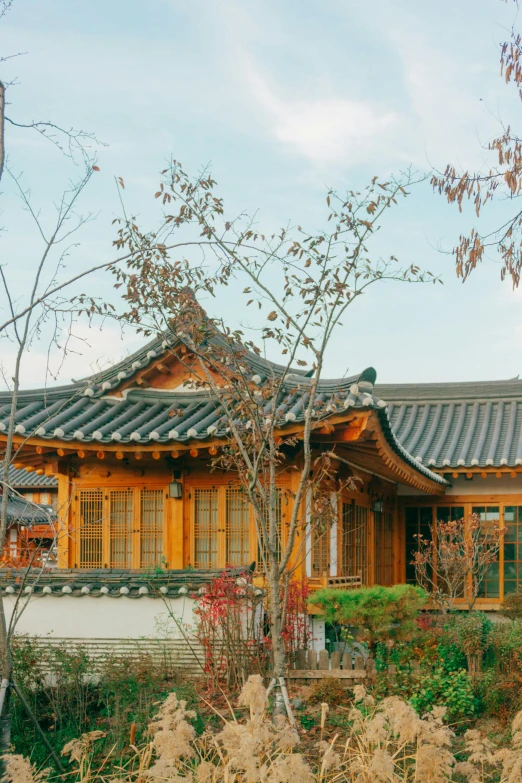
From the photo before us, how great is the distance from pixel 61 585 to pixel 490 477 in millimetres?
9106

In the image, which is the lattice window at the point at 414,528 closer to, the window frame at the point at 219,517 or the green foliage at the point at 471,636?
the window frame at the point at 219,517

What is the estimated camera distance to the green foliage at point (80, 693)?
905cm

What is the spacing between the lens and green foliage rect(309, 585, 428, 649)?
968 cm

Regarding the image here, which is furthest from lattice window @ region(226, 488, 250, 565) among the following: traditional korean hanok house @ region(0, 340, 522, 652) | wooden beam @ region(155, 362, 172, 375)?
wooden beam @ region(155, 362, 172, 375)

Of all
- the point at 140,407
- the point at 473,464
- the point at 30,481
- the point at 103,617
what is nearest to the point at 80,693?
the point at 103,617

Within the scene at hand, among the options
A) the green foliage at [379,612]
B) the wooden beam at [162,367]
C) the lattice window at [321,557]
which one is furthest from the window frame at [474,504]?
the green foliage at [379,612]

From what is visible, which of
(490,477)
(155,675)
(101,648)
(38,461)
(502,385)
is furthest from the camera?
(502,385)

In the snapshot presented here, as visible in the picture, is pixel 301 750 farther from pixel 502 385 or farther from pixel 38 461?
pixel 502 385

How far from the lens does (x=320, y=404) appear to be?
36.4 feet

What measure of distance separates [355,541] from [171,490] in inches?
137

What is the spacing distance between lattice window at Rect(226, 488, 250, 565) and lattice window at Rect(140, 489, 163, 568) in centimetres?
102

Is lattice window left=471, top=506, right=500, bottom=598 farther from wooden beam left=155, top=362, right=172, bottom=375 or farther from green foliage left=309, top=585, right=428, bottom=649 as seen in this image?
green foliage left=309, top=585, right=428, bottom=649

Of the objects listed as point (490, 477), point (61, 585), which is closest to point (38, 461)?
point (61, 585)

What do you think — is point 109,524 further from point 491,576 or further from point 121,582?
point 491,576
